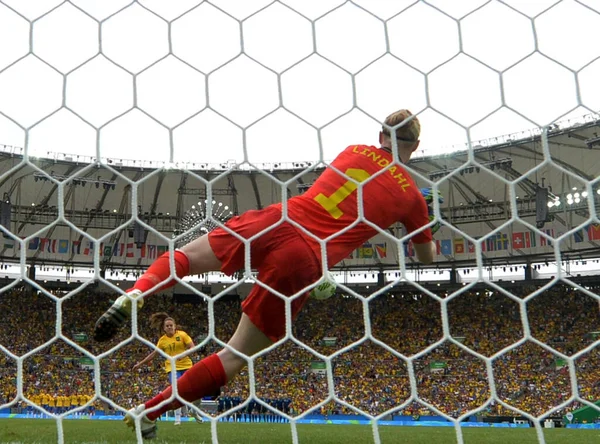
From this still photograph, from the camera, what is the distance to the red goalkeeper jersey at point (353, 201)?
2227 mm

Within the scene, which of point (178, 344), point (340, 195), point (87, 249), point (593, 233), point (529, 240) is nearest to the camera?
point (340, 195)

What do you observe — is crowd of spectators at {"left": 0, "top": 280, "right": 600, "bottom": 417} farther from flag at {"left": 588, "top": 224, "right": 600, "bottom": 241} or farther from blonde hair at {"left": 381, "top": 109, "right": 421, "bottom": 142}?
blonde hair at {"left": 381, "top": 109, "right": 421, "bottom": 142}

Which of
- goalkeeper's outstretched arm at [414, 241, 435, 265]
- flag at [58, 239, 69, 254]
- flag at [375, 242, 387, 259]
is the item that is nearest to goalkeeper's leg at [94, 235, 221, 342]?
goalkeeper's outstretched arm at [414, 241, 435, 265]

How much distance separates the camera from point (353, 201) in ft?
7.40

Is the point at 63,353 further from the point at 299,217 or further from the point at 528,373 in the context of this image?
the point at 299,217

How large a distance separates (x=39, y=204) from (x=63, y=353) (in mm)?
4654

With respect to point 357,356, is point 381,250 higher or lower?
higher

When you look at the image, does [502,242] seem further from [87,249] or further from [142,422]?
[142,422]

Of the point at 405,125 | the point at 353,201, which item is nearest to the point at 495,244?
the point at 405,125

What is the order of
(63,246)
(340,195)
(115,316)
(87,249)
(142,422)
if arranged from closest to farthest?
(115,316), (340,195), (142,422), (63,246), (87,249)

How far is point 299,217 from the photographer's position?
222 cm

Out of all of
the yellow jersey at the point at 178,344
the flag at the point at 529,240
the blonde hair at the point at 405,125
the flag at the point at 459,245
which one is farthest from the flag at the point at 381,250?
the blonde hair at the point at 405,125

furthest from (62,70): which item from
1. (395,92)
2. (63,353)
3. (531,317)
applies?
(531,317)

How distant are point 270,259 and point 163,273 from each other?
39cm
